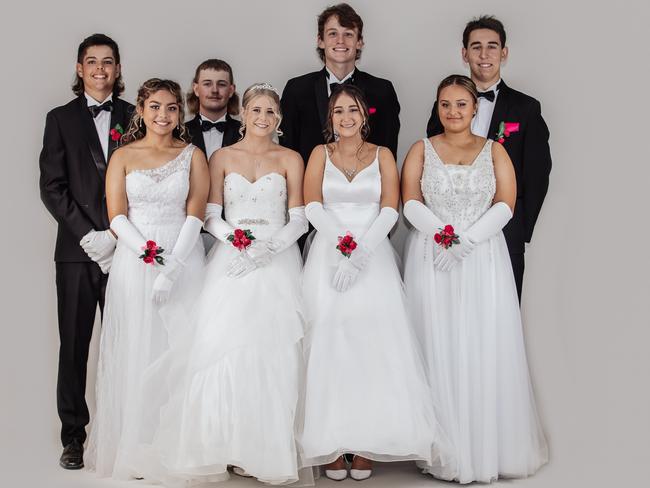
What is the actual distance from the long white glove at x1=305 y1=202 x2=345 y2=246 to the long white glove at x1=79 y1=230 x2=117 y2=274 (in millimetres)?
1253

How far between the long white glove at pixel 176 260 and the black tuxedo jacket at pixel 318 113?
3.86 feet

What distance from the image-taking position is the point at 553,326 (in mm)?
8383

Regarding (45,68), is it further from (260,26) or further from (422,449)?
(422,449)

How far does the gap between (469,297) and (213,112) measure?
2255 mm

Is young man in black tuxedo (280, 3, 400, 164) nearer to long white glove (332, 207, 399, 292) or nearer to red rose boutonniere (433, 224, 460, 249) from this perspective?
long white glove (332, 207, 399, 292)

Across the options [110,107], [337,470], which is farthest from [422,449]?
[110,107]

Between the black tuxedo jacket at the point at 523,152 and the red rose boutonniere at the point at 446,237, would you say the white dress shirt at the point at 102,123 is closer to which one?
the red rose boutonniere at the point at 446,237

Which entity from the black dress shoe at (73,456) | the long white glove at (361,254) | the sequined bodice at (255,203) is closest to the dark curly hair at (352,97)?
the sequined bodice at (255,203)

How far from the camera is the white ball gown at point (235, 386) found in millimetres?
5531

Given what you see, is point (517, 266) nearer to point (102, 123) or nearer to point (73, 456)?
point (102, 123)

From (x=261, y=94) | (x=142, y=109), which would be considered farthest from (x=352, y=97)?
(x=142, y=109)

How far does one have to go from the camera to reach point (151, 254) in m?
5.86

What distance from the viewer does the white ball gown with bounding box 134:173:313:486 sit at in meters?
5.53

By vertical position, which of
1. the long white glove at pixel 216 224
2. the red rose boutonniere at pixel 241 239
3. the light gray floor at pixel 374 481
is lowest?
the light gray floor at pixel 374 481
